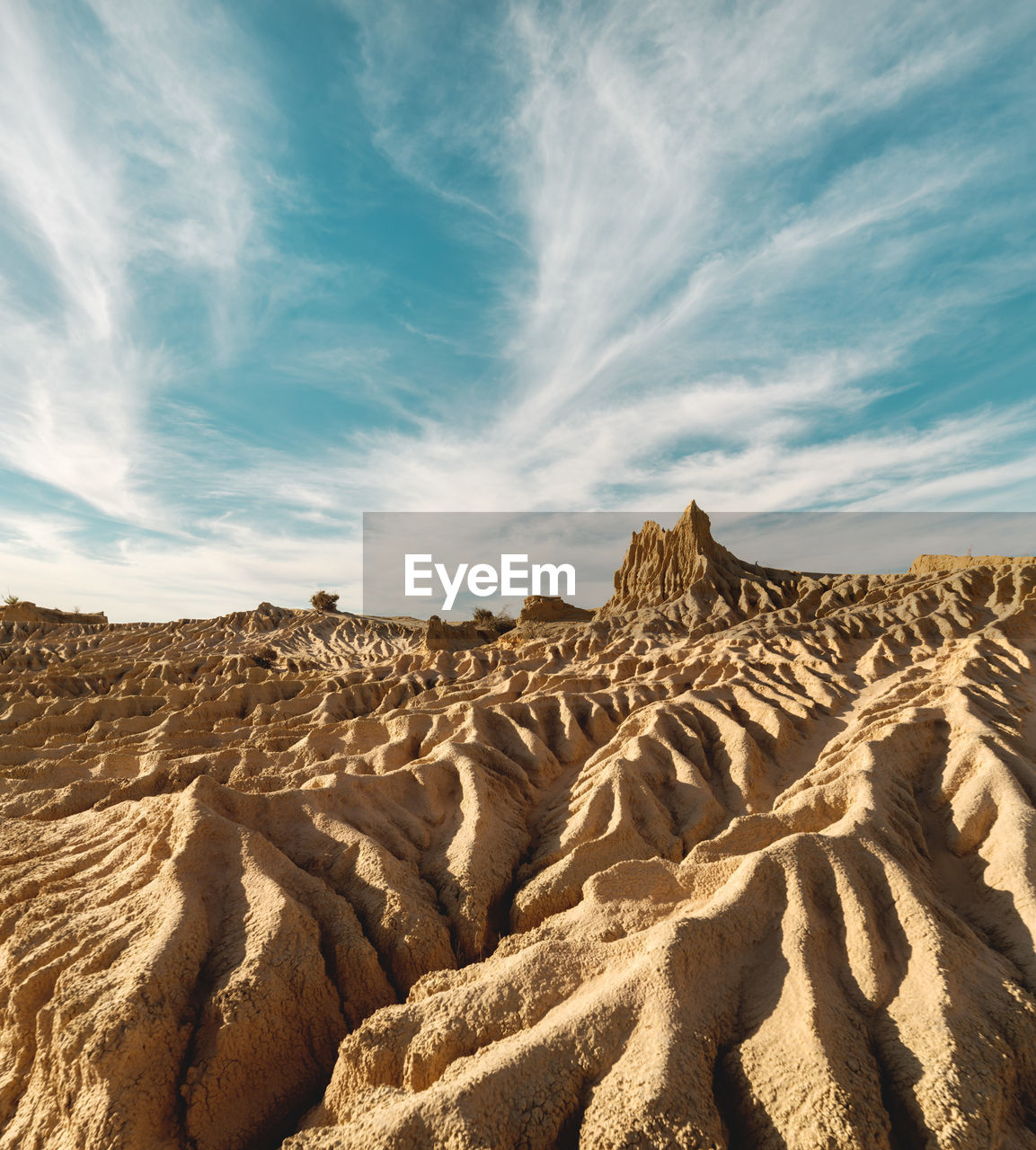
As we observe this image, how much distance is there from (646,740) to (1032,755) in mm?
8077

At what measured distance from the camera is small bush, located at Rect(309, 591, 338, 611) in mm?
70875

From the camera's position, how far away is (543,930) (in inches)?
326

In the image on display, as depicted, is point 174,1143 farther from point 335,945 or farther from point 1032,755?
point 1032,755

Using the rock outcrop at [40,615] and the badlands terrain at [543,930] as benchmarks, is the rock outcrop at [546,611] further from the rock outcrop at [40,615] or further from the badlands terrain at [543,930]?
the rock outcrop at [40,615]

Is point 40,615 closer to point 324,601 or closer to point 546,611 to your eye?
point 324,601

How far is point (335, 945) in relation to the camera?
28.1ft

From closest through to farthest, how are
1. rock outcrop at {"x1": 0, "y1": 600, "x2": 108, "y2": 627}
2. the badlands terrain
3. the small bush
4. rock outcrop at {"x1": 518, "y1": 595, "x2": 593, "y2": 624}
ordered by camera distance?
the badlands terrain → rock outcrop at {"x1": 518, "y1": 595, "x2": 593, "y2": 624} → rock outcrop at {"x1": 0, "y1": 600, "x2": 108, "y2": 627} → the small bush

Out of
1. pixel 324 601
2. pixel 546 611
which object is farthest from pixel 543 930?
pixel 324 601

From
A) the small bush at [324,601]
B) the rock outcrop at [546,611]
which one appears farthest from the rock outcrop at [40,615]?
the rock outcrop at [546,611]

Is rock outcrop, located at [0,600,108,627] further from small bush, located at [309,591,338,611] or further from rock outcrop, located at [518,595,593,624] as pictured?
rock outcrop, located at [518,595,593,624]

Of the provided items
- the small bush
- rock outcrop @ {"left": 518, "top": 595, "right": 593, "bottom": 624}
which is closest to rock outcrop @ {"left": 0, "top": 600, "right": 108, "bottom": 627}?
the small bush

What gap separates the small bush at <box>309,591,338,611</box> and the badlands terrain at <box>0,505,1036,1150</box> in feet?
170

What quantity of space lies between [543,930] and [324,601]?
6748 centimetres

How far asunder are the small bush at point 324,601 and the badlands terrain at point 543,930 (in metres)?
51.8
